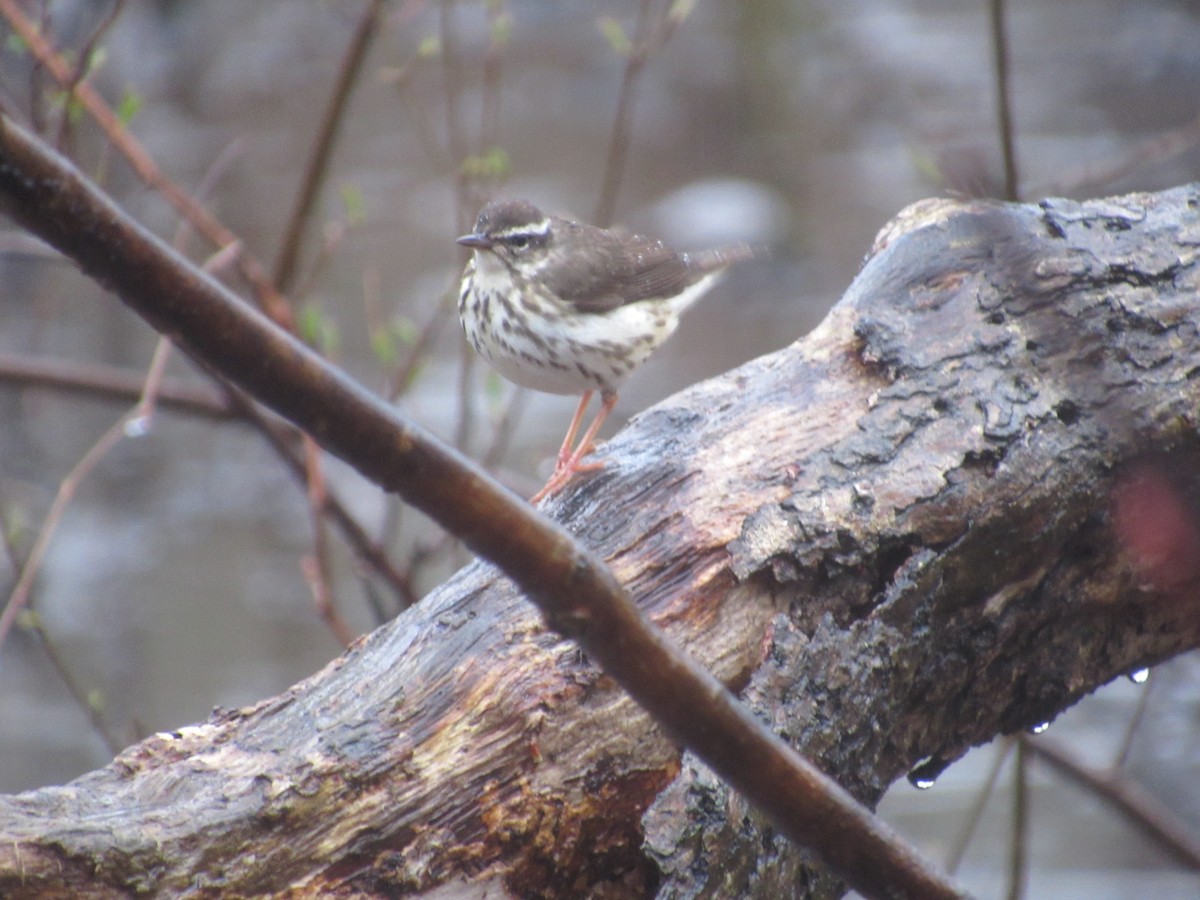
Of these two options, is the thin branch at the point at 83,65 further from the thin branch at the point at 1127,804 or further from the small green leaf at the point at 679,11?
the thin branch at the point at 1127,804

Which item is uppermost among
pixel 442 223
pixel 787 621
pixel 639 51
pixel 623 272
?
pixel 442 223

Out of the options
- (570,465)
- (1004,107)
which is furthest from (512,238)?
(1004,107)

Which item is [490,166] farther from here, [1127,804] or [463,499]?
[463,499]

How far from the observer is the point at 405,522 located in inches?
365

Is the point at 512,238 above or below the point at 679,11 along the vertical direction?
below

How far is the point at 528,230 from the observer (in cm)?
449

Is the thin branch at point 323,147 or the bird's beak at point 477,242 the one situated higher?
the thin branch at point 323,147

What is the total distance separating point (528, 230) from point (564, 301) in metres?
0.37

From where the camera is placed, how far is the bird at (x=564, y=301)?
163 inches

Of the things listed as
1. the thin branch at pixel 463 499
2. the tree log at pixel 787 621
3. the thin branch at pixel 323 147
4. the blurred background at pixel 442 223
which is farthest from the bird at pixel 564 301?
the thin branch at pixel 463 499

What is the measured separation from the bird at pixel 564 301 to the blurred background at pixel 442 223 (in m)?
0.76

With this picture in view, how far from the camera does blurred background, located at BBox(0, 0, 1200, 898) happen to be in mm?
5848

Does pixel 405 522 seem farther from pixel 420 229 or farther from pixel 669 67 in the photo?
pixel 669 67

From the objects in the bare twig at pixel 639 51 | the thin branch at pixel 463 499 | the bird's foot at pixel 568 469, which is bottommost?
the thin branch at pixel 463 499
